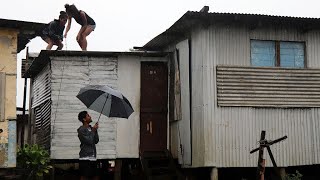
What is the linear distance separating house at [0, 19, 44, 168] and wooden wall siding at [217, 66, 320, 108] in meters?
4.71

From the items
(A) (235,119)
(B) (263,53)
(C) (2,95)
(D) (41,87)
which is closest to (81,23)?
(D) (41,87)

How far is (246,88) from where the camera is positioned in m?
11.9

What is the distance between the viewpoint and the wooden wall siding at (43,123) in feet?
43.6

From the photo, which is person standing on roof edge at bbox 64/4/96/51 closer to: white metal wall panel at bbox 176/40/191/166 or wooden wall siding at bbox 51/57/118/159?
wooden wall siding at bbox 51/57/118/159

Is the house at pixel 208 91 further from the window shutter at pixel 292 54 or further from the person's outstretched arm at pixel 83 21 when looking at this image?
the person's outstretched arm at pixel 83 21

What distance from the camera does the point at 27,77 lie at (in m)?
17.3

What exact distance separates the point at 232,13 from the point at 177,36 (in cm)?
225

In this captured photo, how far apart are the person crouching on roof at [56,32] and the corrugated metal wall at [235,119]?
483 centimetres

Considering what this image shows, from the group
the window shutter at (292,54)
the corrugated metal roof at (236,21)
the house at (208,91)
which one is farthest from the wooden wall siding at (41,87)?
the window shutter at (292,54)

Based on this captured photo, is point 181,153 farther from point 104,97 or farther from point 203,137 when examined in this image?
point 104,97

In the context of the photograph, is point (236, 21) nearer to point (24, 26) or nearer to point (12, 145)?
point (24, 26)

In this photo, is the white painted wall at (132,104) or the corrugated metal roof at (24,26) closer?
the corrugated metal roof at (24,26)

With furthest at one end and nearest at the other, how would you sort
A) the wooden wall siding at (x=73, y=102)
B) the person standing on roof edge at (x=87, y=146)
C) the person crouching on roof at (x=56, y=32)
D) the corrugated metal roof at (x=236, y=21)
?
1. the person crouching on roof at (x=56, y=32)
2. the wooden wall siding at (x=73, y=102)
3. the corrugated metal roof at (x=236, y=21)
4. the person standing on roof edge at (x=87, y=146)

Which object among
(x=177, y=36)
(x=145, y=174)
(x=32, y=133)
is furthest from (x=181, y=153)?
(x=32, y=133)
